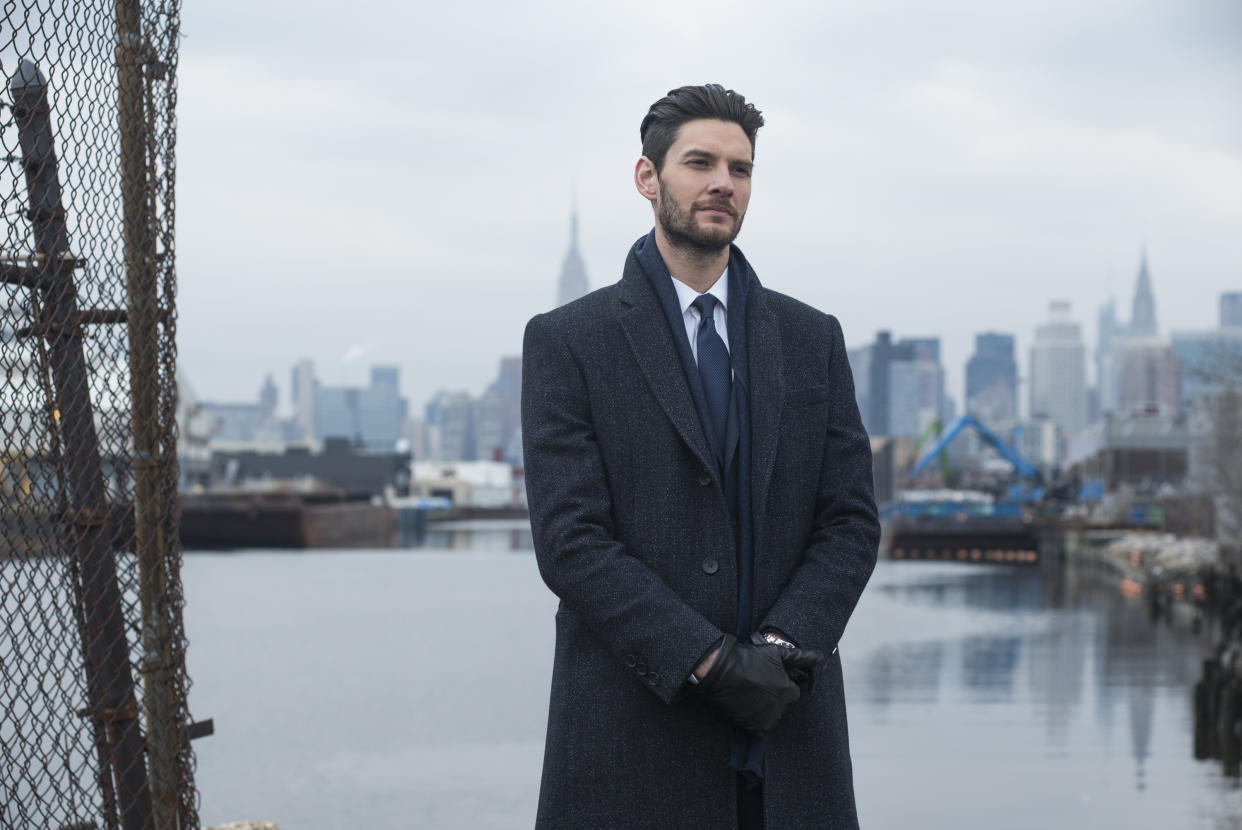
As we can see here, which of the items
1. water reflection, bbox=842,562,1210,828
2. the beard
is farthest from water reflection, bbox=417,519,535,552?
the beard

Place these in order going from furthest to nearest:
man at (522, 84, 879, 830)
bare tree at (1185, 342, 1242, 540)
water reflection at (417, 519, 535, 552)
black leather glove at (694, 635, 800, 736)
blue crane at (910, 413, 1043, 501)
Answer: water reflection at (417, 519, 535, 552)
blue crane at (910, 413, 1043, 501)
bare tree at (1185, 342, 1242, 540)
man at (522, 84, 879, 830)
black leather glove at (694, 635, 800, 736)

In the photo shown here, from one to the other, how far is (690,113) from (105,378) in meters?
2.44

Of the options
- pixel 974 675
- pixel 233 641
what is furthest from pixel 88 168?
pixel 233 641

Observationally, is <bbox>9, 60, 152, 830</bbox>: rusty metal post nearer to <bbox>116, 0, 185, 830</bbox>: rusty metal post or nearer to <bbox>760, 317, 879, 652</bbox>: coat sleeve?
<bbox>116, 0, 185, 830</bbox>: rusty metal post

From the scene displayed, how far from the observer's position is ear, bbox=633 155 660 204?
→ 302cm

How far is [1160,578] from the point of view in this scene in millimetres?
36000

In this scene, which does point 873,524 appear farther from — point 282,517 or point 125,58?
point 282,517

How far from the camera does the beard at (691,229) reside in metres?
2.95

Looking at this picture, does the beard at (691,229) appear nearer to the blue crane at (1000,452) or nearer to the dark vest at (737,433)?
the dark vest at (737,433)

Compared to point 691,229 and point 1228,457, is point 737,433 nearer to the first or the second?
point 691,229

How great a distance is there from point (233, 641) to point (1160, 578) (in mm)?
22513

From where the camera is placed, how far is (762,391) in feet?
9.71

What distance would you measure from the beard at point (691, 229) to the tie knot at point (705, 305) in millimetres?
91

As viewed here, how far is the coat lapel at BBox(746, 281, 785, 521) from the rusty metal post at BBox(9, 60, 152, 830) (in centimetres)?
218
